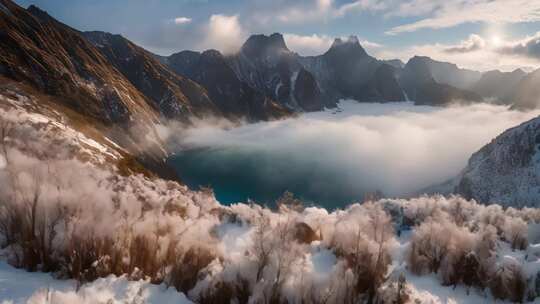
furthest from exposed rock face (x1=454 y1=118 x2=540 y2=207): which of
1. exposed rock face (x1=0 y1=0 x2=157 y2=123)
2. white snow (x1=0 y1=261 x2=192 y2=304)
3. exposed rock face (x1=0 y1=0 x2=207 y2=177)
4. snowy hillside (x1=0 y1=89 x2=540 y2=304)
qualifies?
exposed rock face (x1=0 y1=0 x2=157 y2=123)

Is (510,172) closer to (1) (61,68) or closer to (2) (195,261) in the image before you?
(2) (195,261)

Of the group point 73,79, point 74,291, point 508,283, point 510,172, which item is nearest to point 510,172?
point 510,172

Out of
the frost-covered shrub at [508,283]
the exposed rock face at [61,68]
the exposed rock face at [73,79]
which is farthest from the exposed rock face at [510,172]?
the exposed rock face at [61,68]

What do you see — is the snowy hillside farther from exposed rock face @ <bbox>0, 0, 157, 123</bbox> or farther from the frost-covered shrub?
exposed rock face @ <bbox>0, 0, 157, 123</bbox>

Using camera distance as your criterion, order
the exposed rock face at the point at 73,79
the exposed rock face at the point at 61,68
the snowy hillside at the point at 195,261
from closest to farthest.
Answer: the snowy hillside at the point at 195,261 < the exposed rock face at the point at 73,79 < the exposed rock face at the point at 61,68

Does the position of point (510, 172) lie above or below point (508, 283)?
below

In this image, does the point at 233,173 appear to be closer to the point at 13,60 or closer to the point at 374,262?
the point at 13,60

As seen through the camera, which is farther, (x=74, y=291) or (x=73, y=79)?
(x=73, y=79)

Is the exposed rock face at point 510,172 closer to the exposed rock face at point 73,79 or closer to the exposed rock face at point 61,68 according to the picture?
the exposed rock face at point 73,79
